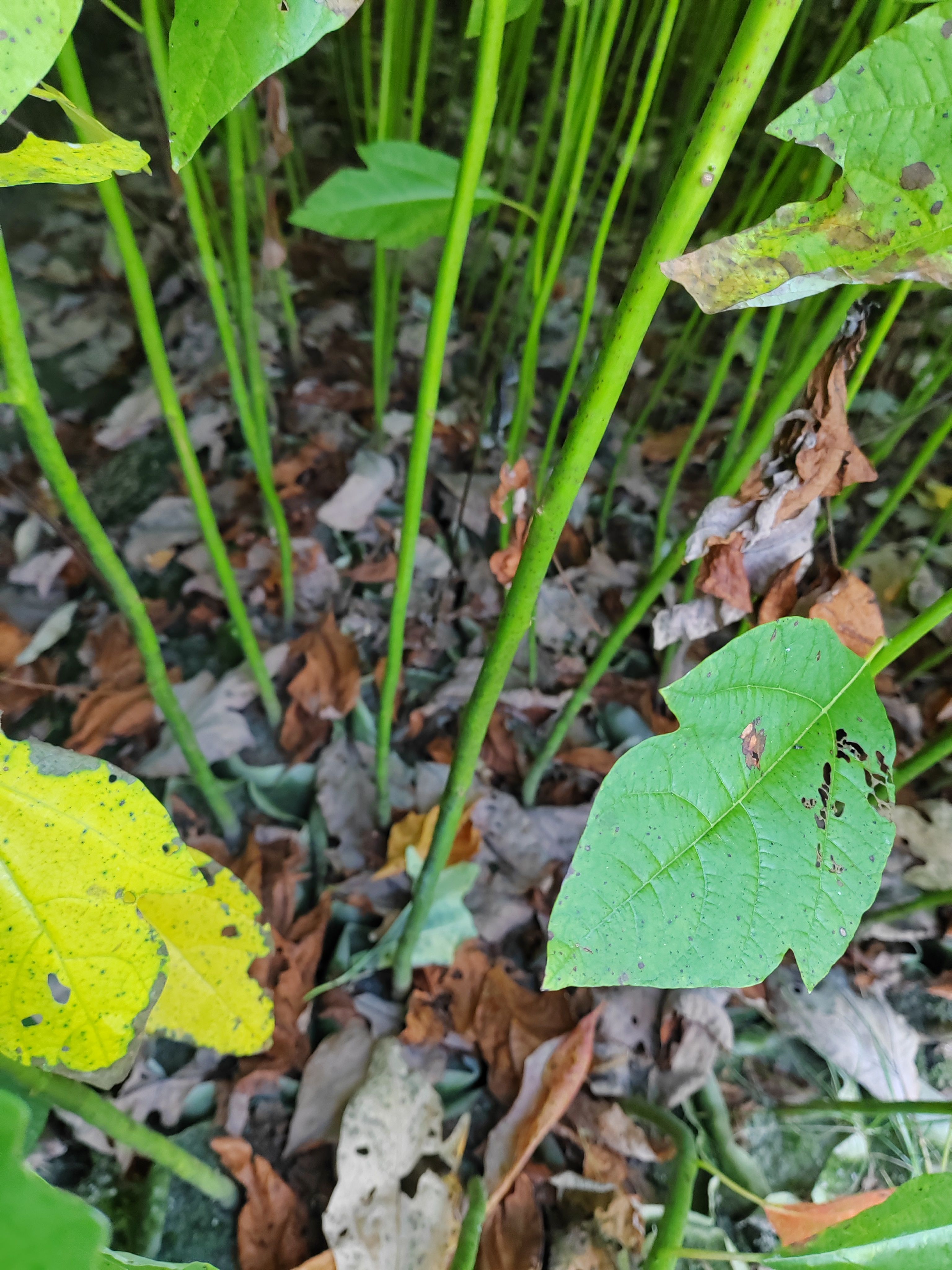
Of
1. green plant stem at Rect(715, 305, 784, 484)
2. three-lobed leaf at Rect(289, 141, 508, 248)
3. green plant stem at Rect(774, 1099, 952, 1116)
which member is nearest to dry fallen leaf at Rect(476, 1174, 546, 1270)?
green plant stem at Rect(774, 1099, 952, 1116)

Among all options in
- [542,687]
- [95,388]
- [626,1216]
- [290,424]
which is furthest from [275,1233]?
[95,388]

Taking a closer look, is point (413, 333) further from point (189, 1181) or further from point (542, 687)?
point (189, 1181)

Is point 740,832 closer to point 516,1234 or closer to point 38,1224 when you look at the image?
point 38,1224

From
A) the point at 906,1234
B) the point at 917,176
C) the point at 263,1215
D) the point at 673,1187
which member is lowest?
the point at 263,1215

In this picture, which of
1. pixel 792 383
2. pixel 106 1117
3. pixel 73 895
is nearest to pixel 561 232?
pixel 792 383

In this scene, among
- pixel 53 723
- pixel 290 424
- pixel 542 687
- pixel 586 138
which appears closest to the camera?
pixel 586 138

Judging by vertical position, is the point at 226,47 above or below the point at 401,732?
above

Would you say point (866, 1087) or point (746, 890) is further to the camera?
point (866, 1087)

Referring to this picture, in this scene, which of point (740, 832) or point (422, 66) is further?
point (422, 66)
